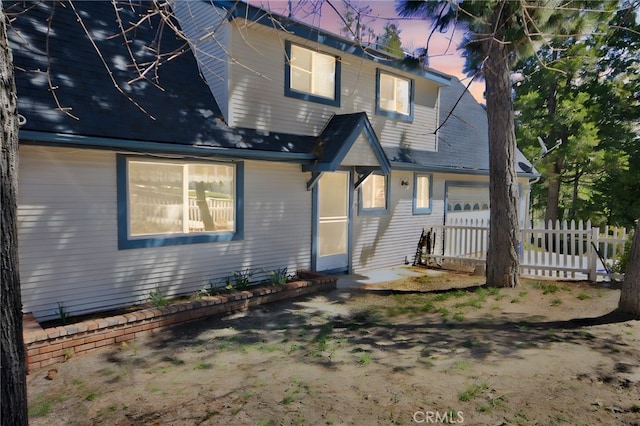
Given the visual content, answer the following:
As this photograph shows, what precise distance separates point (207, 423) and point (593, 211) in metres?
27.1

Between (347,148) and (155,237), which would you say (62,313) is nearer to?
(155,237)

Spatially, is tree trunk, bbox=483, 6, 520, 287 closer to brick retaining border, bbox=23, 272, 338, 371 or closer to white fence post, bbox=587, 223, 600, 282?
white fence post, bbox=587, 223, 600, 282

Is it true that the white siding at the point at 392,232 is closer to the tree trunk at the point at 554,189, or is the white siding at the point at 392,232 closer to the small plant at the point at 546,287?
the small plant at the point at 546,287

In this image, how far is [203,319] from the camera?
22.8 ft

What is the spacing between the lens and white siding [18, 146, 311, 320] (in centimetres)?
617

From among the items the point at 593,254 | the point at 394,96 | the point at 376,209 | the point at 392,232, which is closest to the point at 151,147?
the point at 376,209

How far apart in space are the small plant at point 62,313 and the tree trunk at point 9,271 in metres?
3.88

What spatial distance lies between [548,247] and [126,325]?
986 centimetres

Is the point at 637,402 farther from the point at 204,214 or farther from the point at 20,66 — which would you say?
the point at 20,66

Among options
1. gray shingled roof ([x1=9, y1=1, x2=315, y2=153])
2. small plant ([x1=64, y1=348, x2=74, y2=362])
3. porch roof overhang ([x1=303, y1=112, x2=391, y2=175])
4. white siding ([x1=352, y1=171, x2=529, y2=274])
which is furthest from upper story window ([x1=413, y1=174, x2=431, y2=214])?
small plant ([x1=64, y1=348, x2=74, y2=362])

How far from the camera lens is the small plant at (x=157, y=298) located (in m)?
6.85

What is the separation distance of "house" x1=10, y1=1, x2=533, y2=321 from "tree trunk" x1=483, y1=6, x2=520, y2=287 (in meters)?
1.92

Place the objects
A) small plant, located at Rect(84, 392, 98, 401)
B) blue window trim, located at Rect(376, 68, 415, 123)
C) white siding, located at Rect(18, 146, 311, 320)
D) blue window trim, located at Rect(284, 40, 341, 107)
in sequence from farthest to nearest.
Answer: blue window trim, located at Rect(376, 68, 415, 123) → blue window trim, located at Rect(284, 40, 341, 107) → white siding, located at Rect(18, 146, 311, 320) → small plant, located at Rect(84, 392, 98, 401)

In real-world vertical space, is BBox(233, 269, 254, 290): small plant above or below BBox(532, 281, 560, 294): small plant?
above
